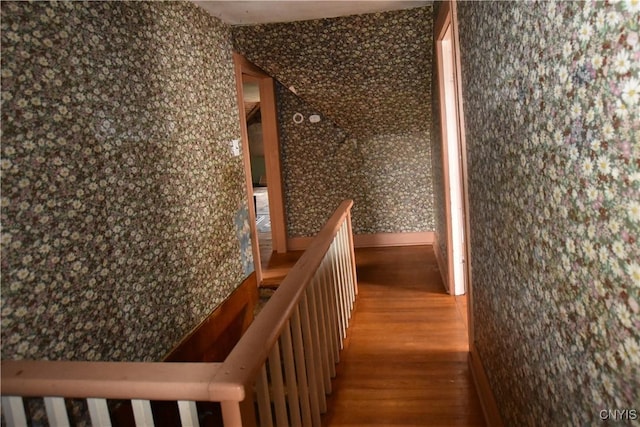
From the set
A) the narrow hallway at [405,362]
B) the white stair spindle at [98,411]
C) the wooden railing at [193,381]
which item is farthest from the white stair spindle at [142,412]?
the narrow hallway at [405,362]

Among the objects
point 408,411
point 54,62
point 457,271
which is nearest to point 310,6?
point 54,62

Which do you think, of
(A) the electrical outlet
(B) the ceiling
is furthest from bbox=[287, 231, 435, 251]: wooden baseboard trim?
(B) the ceiling

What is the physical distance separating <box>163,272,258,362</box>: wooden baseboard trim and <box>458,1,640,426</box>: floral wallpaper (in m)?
2.09

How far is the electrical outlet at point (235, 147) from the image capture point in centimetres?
420

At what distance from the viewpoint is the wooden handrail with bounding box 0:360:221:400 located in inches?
47.3

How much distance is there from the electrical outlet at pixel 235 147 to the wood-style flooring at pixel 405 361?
1.65 meters

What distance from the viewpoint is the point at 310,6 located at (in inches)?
141

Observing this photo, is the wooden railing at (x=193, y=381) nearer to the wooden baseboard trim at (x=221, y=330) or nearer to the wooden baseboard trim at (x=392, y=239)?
the wooden baseboard trim at (x=221, y=330)

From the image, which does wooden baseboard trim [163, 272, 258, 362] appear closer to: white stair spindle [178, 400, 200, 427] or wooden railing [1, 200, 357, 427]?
wooden railing [1, 200, 357, 427]

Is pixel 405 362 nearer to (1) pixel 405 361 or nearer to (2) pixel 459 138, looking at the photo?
(1) pixel 405 361

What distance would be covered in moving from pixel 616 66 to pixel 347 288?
2896 mm

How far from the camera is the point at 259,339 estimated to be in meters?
1.38

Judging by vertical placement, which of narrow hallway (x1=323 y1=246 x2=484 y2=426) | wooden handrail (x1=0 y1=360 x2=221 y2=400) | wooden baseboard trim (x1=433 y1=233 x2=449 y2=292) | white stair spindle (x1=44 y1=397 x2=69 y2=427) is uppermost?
wooden handrail (x1=0 y1=360 x2=221 y2=400)

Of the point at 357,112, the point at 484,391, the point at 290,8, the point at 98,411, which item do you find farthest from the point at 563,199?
the point at 357,112
